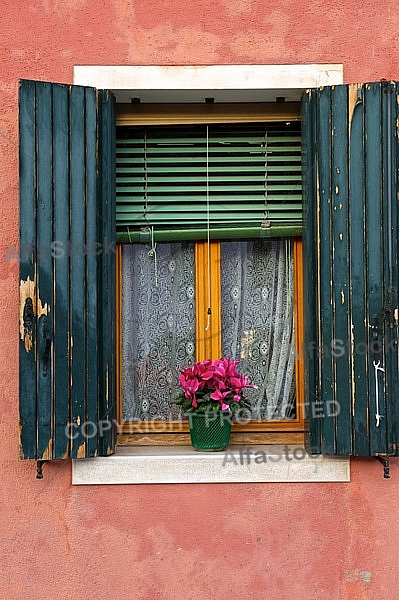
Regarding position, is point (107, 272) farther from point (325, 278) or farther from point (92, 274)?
point (325, 278)

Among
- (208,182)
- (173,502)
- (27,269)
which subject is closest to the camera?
(27,269)

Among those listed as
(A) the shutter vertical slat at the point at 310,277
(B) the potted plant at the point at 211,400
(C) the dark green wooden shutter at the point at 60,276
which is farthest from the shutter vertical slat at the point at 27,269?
(A) the shutter vertical slat at the point at 310,277

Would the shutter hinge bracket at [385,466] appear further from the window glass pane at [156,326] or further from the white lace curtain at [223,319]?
the window glass pane at [156,326]

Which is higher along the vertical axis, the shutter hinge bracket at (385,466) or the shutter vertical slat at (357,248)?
the shutter vertical slat at (357,248)

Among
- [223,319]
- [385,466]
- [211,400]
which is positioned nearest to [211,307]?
[223,319]

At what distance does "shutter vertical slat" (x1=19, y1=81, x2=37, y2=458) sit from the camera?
12.5ft

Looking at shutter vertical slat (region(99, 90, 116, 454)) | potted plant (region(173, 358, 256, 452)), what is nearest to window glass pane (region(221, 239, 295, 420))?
potted plant (region(173, 358, 256, 452))

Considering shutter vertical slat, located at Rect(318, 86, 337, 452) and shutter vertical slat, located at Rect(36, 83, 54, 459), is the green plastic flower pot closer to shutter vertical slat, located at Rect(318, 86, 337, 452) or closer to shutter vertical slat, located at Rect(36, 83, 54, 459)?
shutter vertical slat, located at Rect(318, 86, 337, 452)

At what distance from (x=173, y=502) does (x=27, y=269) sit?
1301 millimetres

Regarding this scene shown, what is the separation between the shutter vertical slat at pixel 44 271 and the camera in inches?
150

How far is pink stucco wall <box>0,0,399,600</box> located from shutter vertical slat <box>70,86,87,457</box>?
0.24 metres

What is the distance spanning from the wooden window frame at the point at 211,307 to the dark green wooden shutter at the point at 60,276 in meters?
0.39

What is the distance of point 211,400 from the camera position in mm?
3975

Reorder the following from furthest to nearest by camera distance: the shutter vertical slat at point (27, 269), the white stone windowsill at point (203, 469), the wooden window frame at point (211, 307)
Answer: the wooden window frame at point (211, 307) < the white stone windowsill at point (203, 469) < the shutter vertical slat at point (27, 269)
